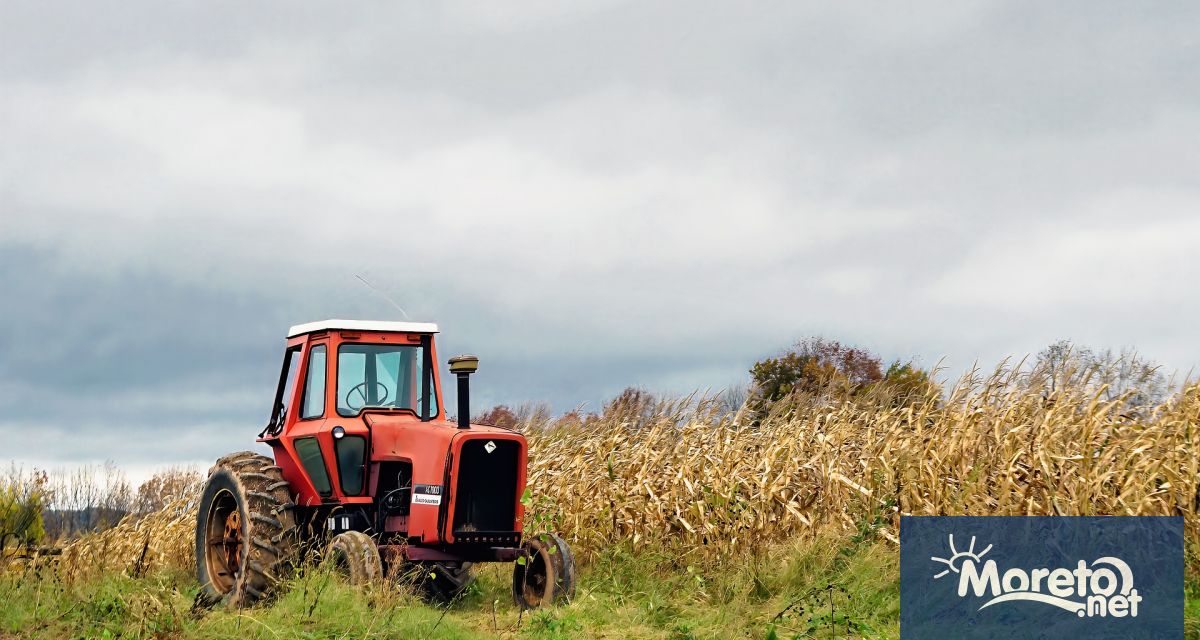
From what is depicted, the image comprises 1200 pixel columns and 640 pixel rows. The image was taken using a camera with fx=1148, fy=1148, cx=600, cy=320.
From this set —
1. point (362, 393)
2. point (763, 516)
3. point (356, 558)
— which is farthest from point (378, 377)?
point (763, 516)

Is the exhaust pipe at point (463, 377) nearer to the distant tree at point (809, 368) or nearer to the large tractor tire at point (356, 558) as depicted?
the large tractor tire at point (356, 558)

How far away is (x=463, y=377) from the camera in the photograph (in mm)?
10461

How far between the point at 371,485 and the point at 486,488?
1.15 metres

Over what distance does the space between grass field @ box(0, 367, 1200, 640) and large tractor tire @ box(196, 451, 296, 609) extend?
0.36m

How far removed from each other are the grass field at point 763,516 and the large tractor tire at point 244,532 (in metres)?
0.36

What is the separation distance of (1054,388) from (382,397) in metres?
7.10

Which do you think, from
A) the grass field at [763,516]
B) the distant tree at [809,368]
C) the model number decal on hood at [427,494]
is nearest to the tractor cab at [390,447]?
the model number decal on hood at [427,494]

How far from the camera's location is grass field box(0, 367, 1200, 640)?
9.55m

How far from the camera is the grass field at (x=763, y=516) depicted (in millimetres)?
9547

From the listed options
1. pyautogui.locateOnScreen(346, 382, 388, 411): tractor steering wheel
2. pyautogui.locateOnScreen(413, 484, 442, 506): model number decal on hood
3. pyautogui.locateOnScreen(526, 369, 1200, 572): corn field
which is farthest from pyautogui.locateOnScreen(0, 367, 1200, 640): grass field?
pyautogui.locateOnScreen(346, 382, 388, 411): tractor steering wheel

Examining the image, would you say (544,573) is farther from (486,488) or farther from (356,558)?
(356,558)

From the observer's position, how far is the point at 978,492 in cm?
1122

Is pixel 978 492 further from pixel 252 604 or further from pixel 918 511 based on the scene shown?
pixel 252 604

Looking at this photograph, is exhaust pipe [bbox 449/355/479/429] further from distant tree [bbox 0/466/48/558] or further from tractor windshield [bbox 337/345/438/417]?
distant tree [bbox 0/466/48/558]
